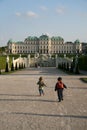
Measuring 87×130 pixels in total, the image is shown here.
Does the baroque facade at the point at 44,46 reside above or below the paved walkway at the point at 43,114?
above

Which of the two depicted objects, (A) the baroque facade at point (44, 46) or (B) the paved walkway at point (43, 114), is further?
(A) the baroque facade at point (44, 46)

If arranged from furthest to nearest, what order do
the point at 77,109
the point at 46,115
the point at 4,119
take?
the point at 77,109, the point at 46,115, the point at 4,119

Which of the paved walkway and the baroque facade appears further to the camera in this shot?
the baroque facade

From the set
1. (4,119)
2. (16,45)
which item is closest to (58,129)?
(4,119)

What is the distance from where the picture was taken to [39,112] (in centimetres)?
866

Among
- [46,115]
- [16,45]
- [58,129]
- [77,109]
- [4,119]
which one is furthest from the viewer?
[16,45]

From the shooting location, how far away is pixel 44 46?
142 metres

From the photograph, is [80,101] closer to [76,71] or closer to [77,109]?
[77,109]

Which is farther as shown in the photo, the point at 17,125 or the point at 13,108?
the point at 13,108

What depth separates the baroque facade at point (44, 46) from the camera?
459ft

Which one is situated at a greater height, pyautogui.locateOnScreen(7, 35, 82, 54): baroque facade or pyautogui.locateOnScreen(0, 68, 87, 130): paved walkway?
pyautogui.locateOnScreen(7, 35, 82, 54): baroque facade

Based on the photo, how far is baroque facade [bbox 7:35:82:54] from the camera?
139875 millimetres

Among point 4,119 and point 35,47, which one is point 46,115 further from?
point 35,47

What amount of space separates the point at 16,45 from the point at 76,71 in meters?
108
